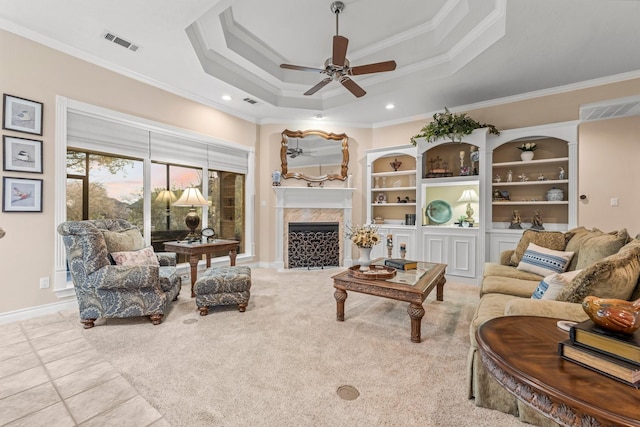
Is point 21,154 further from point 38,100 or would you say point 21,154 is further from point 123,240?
point 123,240

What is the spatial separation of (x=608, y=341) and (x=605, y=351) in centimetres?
4

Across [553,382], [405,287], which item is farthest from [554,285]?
[553,382]

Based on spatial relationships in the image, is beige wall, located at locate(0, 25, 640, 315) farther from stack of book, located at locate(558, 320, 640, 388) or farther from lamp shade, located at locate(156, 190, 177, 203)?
stack of book, located at locate(558, 320, 640, 388)

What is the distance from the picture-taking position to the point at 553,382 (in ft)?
2.72

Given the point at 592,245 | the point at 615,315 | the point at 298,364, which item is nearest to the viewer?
the point at 615,315

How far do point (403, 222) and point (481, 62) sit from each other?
9.68 ft

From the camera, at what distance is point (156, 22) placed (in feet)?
9.51

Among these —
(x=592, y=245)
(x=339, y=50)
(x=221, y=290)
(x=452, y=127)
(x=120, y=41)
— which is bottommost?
(x=221, y=290)

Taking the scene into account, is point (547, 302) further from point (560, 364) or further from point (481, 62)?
point (481, 62)

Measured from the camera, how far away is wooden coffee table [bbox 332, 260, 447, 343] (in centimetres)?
249

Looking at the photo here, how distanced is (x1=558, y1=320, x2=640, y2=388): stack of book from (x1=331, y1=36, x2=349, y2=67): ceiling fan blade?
289 cm

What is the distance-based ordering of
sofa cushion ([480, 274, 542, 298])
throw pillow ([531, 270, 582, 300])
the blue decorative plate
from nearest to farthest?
1. throw pillow ([531, 270, 582, 300])
2. sofa cushion ([480, 274, 542, 298])
3. the blue decorative plate

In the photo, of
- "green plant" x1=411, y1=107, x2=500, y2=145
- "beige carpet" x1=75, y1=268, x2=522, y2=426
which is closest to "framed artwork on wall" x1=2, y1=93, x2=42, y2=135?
"beige carpet" x1=75, y1=268, x2=522, y2=426

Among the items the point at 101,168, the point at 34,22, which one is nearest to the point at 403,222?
the point at 101,168
